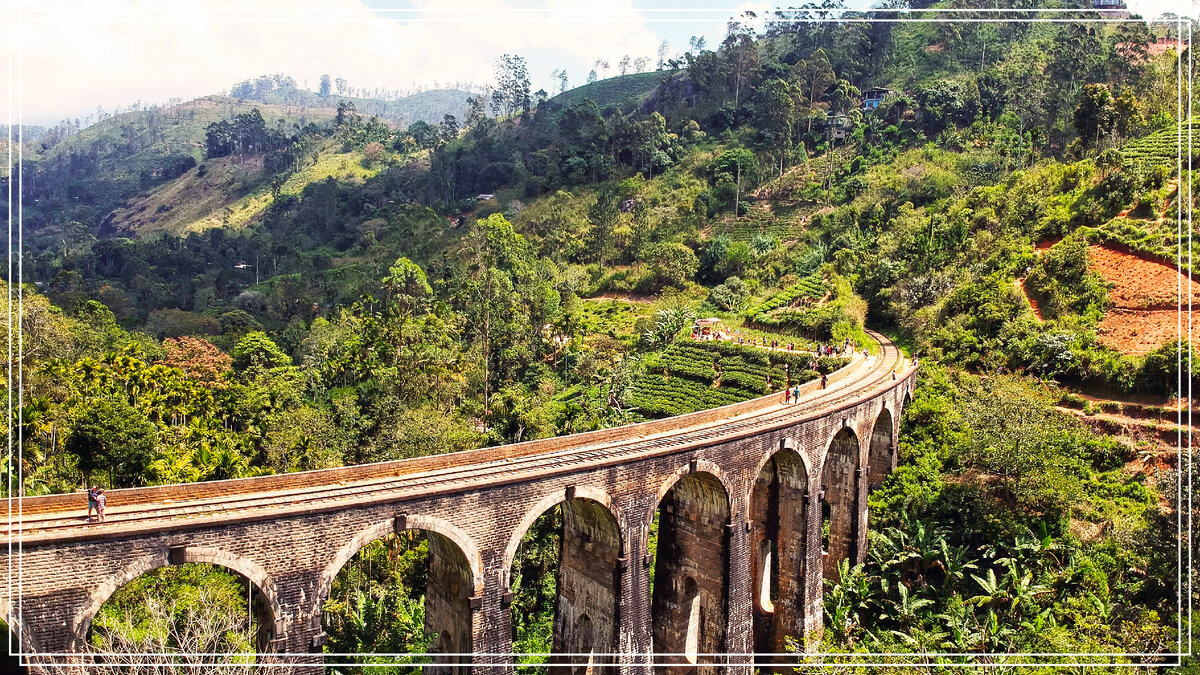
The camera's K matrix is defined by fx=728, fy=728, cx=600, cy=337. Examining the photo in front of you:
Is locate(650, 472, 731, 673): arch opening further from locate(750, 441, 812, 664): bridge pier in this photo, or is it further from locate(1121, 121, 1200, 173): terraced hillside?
locate(1121, 121, 1200, 173): terraced hillside

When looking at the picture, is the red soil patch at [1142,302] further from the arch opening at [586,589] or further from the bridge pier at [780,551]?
the arch opening at [586,589]

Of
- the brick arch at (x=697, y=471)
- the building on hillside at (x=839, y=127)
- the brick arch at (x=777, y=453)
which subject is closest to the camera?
the brick arch at (x=697, y=471)

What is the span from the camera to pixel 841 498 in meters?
30.5

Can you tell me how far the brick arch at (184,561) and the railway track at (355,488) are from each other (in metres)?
0.61

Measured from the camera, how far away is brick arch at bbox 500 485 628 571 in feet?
58.2

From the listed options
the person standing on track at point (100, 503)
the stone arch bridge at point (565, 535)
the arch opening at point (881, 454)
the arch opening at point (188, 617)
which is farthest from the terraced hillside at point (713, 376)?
the person standing on track at point (100, 503)

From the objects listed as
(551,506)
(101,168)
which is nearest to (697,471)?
(551,506)

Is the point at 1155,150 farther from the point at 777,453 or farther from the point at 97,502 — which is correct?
the point at 97,502

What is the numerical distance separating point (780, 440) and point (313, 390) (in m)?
35.4

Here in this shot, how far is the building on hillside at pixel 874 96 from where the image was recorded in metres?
91.5

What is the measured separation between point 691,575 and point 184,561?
50.3 ft

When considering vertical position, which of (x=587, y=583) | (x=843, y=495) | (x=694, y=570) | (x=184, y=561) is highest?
(x=184, y=561)

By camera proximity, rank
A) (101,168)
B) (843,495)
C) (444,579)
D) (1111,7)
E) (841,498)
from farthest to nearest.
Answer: (101,168), (1111,7), (841,498), (843,495), (444,579)

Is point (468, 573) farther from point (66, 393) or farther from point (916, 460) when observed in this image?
point (66, 393)
